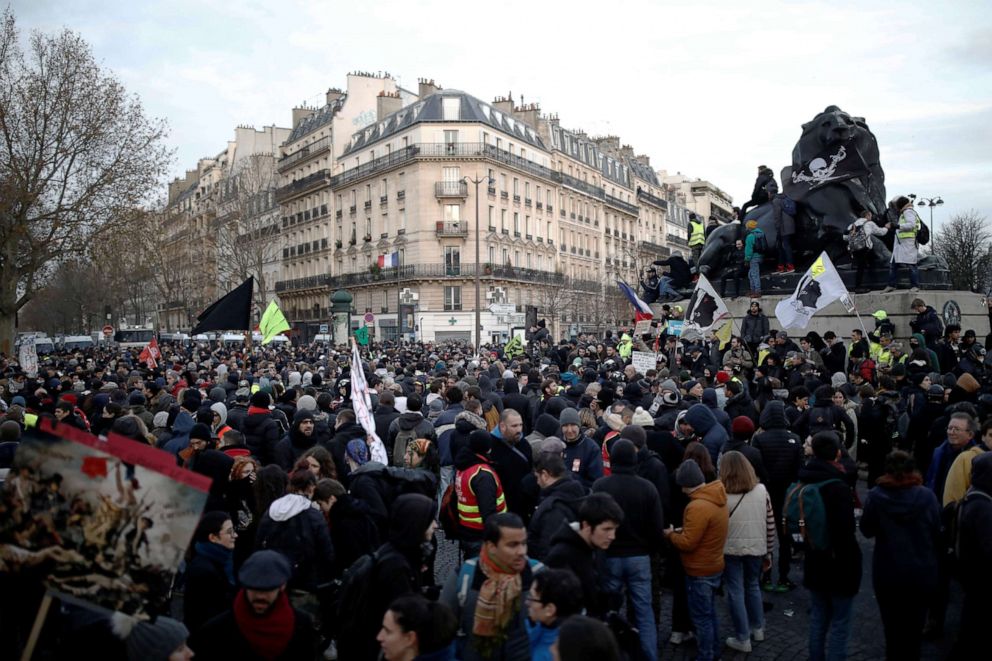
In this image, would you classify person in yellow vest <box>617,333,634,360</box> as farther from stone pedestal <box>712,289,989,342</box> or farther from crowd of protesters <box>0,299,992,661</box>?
crowd of protesters <box>0,299,992,661</box>

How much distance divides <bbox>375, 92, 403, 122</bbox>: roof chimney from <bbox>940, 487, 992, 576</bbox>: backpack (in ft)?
180

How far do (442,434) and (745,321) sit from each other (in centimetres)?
866

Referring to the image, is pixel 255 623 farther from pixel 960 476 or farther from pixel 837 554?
pixel 960 476

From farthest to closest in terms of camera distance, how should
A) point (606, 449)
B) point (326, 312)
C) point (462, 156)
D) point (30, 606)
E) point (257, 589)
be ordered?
point (326, 312)
point (462, 156)
point (606, 449)
point (30, 606)
point (257, 589)

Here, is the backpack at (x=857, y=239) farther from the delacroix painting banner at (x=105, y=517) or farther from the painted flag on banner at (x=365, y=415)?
the delacroix painting banner at (x=105, y=517)

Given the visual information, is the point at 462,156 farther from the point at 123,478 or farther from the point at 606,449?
the point at 123,478

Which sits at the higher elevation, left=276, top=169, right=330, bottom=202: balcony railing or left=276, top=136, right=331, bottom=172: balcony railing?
left=276, top=136, right=331, bottom=172: balcony railing

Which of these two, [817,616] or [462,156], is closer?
[817,616]

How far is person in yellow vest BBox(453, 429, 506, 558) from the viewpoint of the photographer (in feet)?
17.5

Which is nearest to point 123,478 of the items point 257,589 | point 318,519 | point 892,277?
point 257,589

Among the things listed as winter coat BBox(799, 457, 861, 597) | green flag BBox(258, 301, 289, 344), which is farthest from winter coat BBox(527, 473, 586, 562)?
green flag BBox(258, 301, 289, 344)

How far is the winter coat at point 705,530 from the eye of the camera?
5.09m

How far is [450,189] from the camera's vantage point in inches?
1976

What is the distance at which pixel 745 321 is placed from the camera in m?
14.7
